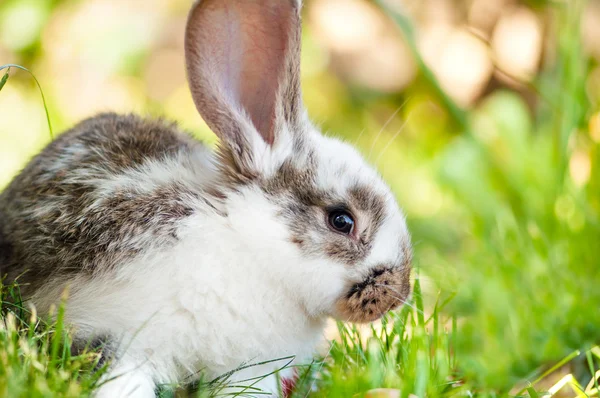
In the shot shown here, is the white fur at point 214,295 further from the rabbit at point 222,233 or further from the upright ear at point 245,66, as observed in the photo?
the upright ear at point 245,66

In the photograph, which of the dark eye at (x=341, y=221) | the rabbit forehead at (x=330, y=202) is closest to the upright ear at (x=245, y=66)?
the rabbit forehead at (x=330, y=202)

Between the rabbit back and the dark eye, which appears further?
the dark eye

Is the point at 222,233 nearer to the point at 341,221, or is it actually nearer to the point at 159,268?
the point at 159,268

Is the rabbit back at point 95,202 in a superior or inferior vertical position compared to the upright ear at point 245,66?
inferior

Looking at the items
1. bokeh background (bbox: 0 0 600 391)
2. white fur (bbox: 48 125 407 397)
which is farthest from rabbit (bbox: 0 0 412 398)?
bokeh background (bbox: 0 0 600 391)

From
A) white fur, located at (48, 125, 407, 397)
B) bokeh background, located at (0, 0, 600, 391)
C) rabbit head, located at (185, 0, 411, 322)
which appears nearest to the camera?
white fur, located at (48, 125, 407, 397)

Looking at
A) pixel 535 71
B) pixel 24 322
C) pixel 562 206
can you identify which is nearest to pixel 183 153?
pixel 24 322

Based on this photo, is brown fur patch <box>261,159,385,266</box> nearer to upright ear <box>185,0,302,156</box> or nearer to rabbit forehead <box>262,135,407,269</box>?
Result: rabbit forehead <box>262,135,407,269</box>

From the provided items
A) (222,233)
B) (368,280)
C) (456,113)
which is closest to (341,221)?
(368,280)
